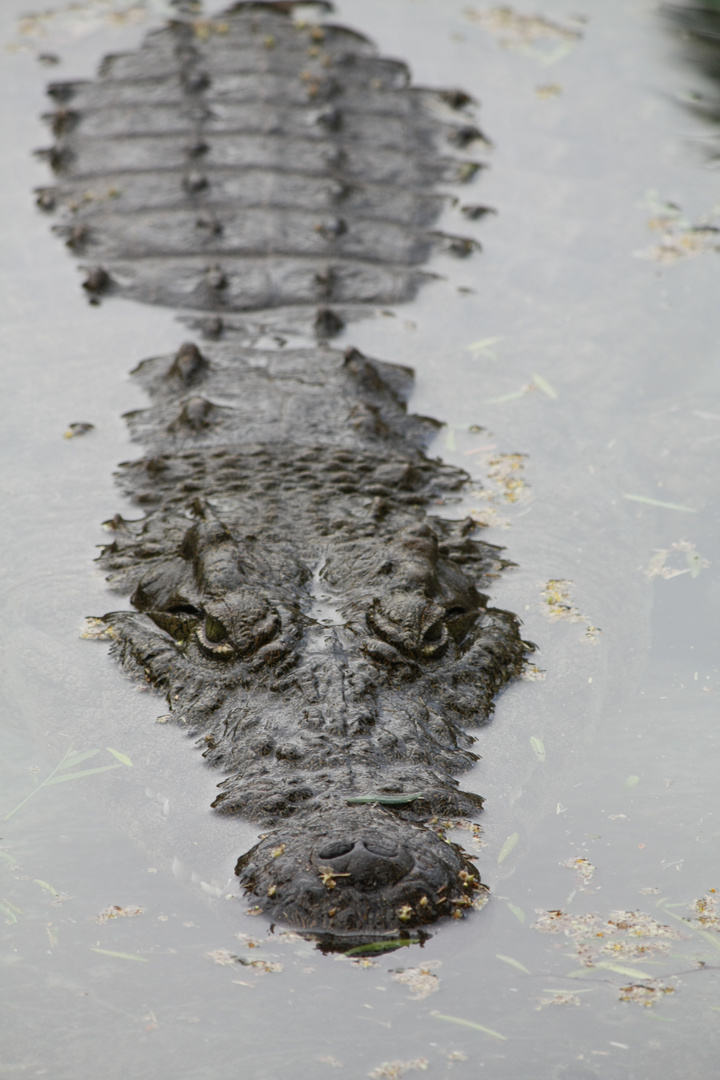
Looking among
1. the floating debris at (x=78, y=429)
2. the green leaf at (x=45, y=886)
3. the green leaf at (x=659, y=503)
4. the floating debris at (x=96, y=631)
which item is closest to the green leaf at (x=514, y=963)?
the green leaf at (x=45, y=886)

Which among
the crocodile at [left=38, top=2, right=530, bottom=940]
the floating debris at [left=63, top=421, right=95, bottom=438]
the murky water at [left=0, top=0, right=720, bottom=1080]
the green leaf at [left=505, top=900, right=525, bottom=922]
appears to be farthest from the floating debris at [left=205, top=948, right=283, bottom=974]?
the floating debris at [left=63, top=421, right=95, bottom=438]

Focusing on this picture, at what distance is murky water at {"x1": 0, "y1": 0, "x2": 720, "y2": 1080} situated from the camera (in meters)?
3.58

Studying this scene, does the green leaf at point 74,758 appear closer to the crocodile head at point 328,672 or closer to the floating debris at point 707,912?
the crocodile head at point 328,672

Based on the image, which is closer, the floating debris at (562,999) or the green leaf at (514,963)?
the floating debris at (562,999)

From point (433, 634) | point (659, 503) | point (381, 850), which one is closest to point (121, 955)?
point (381, 850)

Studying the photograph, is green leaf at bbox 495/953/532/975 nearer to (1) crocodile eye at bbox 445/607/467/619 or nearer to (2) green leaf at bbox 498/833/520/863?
(2) green leaf at bbox 498/833/520/863

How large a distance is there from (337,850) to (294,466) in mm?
2720

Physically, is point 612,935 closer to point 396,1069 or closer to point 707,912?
point 707,912

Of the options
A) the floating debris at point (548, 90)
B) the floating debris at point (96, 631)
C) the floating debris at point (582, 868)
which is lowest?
the floating debris at point (96, 631)

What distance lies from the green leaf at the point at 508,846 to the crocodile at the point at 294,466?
0.53 ft

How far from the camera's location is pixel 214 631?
15.4 ft

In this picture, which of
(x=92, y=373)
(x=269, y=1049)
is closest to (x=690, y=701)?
(x=269, y=1049)

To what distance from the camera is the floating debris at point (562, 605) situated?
5.57m

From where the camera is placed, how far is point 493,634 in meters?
5.11
